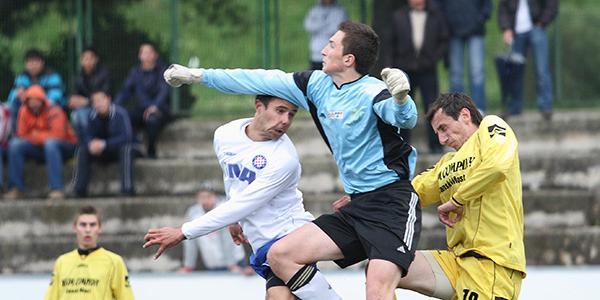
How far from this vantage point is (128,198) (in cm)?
1481

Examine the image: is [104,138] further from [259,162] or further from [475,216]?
[475,216]

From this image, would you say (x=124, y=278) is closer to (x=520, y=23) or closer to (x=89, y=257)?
(x=89, y=257)

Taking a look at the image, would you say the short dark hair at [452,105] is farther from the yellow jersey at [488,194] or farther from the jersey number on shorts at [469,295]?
the jersey number on shorts at [469,295]

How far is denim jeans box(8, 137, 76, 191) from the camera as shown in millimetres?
14758

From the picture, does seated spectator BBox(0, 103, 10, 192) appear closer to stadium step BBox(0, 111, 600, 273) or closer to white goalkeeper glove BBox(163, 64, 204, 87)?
stadium step BBox(0, 111, 600, 273)

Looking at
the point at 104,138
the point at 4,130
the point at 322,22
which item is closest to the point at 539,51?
the point at 322,22

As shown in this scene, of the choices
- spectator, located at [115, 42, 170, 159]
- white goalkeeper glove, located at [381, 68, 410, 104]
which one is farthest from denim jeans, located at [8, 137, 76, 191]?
white goalkeeper glove, located at [381, 68, 410, 104]

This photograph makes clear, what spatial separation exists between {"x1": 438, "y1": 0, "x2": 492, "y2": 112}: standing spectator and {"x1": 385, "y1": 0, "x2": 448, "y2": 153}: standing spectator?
23 cm

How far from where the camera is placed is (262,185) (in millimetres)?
8172

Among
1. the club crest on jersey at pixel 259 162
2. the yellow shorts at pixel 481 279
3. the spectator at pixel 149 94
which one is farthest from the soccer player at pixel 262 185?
the spectator at pixel 149 94

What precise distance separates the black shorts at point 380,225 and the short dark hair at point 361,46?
2.18ft

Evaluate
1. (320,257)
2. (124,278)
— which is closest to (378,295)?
(320,257)

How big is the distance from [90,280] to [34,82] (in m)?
5.13

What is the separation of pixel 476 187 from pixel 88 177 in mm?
7580
